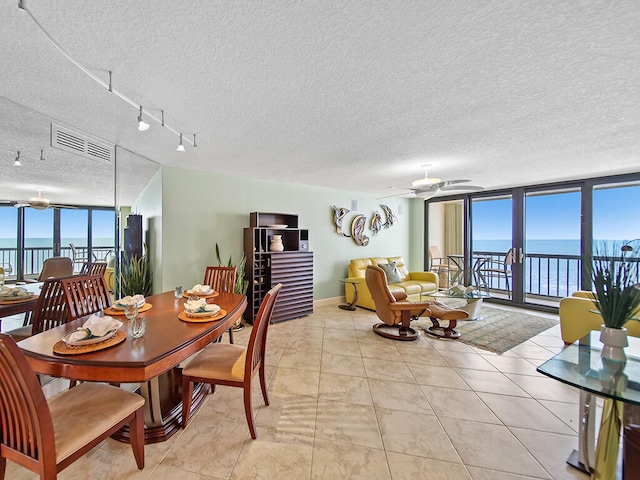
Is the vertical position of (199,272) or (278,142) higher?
(278,142)

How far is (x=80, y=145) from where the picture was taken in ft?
8.57

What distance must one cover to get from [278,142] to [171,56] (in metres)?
1.41

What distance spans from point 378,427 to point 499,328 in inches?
123

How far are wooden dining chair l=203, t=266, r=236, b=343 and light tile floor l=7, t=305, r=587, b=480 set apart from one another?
0.98 metres

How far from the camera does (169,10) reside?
3.96 feet

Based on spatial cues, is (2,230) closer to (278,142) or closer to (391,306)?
Result: (278,142)

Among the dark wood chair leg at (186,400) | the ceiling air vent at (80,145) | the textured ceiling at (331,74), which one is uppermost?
the textured ceiling at (331,74)

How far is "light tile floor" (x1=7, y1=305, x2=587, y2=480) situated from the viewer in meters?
1.51

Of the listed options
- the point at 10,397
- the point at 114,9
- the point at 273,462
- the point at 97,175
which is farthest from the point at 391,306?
the point at 97,175

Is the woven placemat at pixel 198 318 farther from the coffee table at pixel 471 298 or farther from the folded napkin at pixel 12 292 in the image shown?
the coffee table at pixel 471 298

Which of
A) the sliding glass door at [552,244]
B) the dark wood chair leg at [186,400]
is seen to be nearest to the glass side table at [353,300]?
the sliding glass door at [552,244]

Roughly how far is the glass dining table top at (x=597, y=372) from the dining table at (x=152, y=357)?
6.59ft

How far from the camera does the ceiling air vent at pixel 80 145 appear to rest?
239cm

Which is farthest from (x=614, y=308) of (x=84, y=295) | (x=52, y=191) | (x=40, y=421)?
(x=52, y=191)
